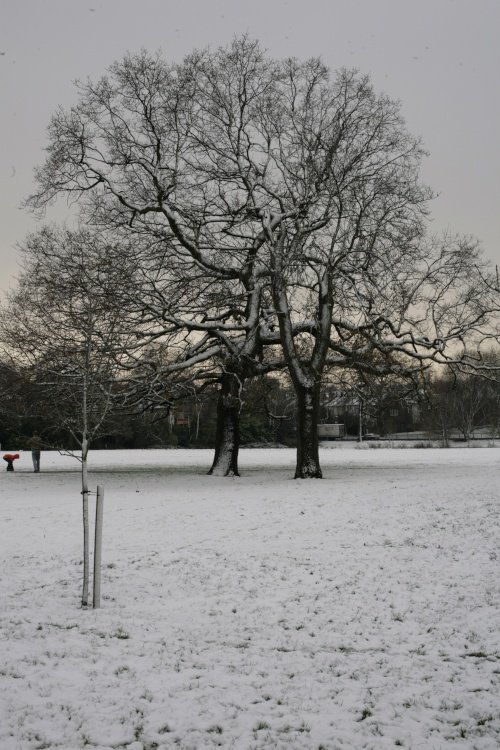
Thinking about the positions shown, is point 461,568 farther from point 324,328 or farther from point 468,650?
point 324,328

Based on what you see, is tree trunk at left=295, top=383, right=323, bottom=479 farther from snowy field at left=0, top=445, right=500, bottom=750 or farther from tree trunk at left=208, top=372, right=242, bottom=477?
snowy field at left=0, top=445, right=500, bottom=750

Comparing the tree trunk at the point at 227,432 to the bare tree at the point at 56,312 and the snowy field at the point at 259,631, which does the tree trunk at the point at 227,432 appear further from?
the snowy field at the point at 259,631

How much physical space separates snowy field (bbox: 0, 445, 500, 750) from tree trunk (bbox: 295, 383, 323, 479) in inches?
280

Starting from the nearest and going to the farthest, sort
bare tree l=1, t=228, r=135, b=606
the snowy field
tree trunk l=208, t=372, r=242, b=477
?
1. the snowy field
2. bare tree l=1, t=228, r=135, b=606
3. tree trunk l=208, t=372, r=242, b=477

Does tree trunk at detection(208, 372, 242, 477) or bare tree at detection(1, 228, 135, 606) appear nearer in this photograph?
bare tree at detection(1, 228, 135, 606)

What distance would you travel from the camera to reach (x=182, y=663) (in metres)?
7.20

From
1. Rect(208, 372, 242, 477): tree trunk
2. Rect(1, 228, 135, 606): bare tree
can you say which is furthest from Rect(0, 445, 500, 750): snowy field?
Rect(208, 372, 242, 477): tree trunk

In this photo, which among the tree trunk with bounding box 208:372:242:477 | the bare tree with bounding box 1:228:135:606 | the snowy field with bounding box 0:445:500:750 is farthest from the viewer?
the tree trunk with bounding box 208:372:242:477

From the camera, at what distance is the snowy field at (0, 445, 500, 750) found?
18.7 feet

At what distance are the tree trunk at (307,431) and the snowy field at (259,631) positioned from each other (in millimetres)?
7120

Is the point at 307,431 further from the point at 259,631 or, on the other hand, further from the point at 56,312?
the point at 259,631

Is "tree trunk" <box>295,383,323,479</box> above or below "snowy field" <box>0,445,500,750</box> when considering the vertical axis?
above

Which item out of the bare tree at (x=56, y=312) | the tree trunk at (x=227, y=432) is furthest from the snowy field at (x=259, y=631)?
the tree trunk at (x=227, y=432)

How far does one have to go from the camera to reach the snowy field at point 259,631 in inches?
225
